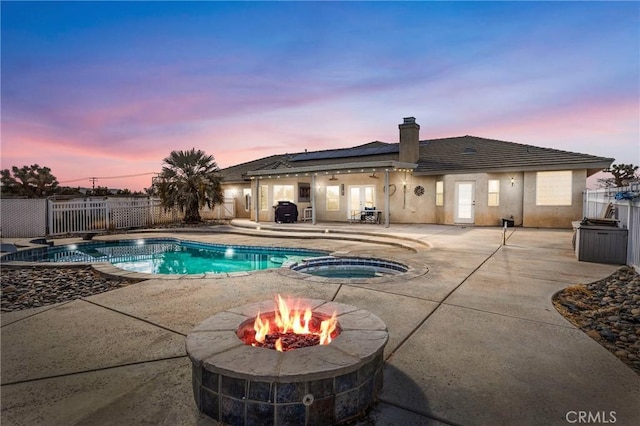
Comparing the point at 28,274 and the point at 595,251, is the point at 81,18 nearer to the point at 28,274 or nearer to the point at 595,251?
the point at 28,274

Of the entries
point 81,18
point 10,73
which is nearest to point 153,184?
point 10,73

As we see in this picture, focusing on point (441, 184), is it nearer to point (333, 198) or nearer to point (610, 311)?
point (333, 198)

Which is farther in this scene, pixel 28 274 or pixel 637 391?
pixel 28 274

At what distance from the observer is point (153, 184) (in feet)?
50.5

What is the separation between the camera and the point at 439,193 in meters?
14.8

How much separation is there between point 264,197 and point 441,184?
10.1 meters

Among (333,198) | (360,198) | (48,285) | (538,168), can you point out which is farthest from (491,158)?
(48,285)

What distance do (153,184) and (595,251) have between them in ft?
56.9

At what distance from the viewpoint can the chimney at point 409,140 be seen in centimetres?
1565

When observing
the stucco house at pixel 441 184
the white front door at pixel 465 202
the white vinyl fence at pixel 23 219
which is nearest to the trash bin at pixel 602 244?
the stucco house at pixel 441 184

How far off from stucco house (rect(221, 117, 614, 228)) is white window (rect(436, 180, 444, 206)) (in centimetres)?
5

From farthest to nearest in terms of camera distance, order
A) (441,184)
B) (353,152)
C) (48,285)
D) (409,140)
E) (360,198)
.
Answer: (353,152)
(360,198)
(409,140)
(441,184)
(48,285)

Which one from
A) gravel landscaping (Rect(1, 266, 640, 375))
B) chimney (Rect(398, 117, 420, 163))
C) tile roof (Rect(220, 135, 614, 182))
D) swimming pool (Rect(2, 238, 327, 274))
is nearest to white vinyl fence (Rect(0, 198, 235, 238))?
swimming pool (Rect(2, 238, 327, 274))

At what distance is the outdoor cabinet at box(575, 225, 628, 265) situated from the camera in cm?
598
